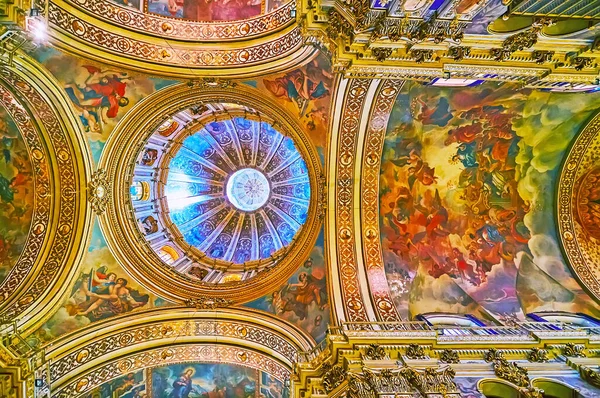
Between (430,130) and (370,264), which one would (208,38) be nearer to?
(430,130)

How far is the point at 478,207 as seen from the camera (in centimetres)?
1216

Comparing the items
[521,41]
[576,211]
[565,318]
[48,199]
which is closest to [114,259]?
[48,199]

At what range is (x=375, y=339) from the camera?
27.7ft

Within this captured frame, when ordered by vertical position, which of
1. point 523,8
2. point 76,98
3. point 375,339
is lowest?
point 375,339

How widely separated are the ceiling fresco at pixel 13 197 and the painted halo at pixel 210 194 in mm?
2126

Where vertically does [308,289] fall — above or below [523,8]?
below

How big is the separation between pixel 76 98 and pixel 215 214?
28.9 feet

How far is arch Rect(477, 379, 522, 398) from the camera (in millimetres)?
7691

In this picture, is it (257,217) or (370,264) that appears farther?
(257,217)

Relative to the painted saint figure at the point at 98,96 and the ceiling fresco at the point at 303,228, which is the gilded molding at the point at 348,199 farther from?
the painted saint figure at the point at 98,96

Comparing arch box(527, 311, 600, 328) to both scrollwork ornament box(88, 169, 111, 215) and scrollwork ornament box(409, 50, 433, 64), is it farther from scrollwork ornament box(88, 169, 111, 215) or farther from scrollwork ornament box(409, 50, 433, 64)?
scrollwork ornament box(88, 169, 111, 215)

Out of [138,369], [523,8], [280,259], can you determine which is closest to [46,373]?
[138,369]

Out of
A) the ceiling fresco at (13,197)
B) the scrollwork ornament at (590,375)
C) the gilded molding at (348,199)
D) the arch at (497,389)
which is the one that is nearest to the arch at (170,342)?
the gilded molding at (348,199)

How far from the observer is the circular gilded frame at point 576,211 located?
11.6 meters
